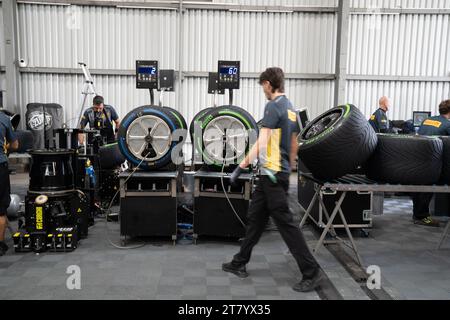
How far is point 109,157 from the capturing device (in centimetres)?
607

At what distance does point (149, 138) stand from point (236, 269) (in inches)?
69.3

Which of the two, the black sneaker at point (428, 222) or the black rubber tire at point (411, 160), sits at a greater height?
the black rubber tire at point (411, 160)

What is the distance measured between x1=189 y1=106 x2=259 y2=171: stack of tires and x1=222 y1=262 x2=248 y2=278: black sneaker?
48.2 inches

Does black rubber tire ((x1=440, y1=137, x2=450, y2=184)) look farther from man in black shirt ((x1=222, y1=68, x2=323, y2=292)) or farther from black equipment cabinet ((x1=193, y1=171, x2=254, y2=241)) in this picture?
black equipment cabinet ((x1=193, y1=171, x2=254, y2=241))

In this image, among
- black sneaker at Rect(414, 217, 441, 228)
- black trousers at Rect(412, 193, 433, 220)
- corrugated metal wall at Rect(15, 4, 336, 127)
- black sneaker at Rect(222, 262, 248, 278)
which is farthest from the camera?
corrugated metal wall at Rect(15, 4, 336, 127)

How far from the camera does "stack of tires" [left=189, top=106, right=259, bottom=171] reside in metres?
4.44

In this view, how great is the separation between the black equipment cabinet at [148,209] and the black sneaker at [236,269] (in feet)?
3.09

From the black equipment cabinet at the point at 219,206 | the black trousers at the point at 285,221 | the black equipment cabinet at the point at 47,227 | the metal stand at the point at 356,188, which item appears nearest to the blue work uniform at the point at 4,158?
the black equipment cabinet at the point at 47,227

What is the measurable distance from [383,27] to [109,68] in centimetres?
650

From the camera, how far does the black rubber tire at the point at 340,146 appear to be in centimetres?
359

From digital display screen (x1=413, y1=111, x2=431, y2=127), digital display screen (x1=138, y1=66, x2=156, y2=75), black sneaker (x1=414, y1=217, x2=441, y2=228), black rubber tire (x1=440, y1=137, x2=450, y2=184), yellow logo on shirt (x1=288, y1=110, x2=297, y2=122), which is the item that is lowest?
black sneaker (x1=414, y1=217, x2=441, y2=228)

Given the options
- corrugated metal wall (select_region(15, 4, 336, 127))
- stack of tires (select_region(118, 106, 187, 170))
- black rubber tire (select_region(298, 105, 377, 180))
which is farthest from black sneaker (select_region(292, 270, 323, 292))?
corrugated metal wall (select_region(15, 4, 336, 127))

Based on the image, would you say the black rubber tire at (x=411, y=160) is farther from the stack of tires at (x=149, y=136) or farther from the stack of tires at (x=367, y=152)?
the stack of tires at (x=149, y=136)

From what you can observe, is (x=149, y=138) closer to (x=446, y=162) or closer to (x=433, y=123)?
(x=446, y=162)
